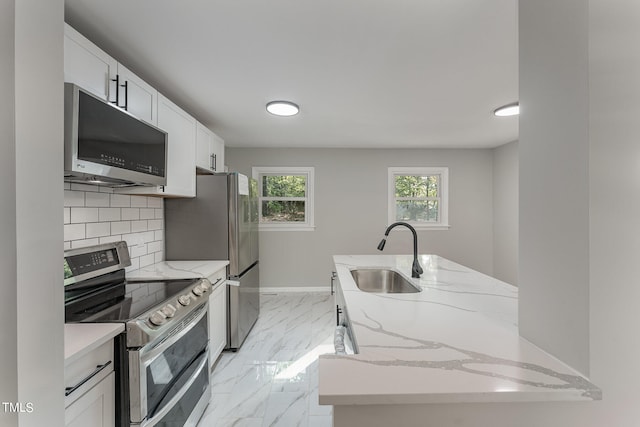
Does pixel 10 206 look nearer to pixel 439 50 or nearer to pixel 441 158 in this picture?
pixel 439 50

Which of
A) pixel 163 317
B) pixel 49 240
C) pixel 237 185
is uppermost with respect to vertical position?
pixel 237 185

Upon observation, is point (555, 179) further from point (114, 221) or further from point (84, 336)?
point (114, 221)

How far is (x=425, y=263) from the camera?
2.29m

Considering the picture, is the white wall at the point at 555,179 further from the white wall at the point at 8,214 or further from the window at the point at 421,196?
the window at the point at 421,196

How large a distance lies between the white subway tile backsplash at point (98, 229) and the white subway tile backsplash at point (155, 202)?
50 centimetres

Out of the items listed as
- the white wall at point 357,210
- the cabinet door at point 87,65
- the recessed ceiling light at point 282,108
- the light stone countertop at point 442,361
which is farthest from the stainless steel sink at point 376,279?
the white wall at point 357,210

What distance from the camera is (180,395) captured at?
153cm

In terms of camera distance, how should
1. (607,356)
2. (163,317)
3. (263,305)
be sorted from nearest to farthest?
(607,356) < (163,317) < (263,305)

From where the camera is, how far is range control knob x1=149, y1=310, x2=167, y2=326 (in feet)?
4.22

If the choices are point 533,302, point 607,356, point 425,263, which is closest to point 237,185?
point 425,263

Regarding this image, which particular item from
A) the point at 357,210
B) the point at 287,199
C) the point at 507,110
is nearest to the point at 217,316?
the point at 287,199

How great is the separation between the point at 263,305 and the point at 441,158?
358 centimetres

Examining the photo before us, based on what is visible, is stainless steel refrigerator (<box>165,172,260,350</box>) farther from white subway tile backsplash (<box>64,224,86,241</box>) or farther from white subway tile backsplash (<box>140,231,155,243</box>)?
white subway tile backsplash (<box>64,224,86,241</box>)

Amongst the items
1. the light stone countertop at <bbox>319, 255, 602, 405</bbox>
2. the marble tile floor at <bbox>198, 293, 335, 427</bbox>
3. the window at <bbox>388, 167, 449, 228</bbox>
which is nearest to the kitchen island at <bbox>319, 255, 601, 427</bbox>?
the light stone countertop at <bbox>319, 255, 602, 405</bbox>
